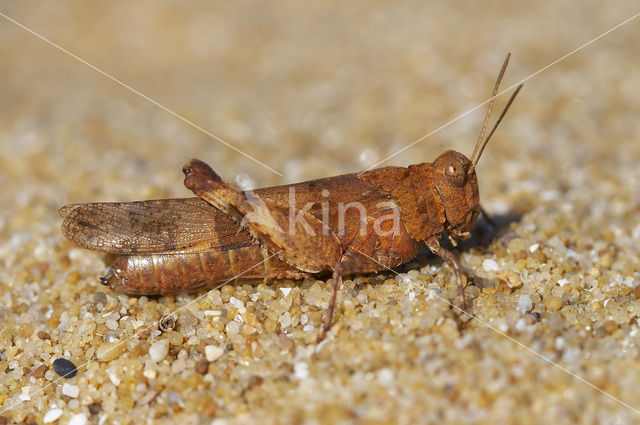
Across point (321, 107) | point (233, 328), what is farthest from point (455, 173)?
point (321, 107)

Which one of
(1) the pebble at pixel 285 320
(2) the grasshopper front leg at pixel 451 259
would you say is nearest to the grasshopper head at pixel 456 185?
(2) the grasshopper front leg at pixel 451 259

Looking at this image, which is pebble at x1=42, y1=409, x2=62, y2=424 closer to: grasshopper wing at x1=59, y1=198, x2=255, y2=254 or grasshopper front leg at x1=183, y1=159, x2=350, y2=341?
grasshopper wing at x1=59, y1=198, x2=255, y2=254

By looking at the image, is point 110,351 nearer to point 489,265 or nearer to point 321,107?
point 489,265

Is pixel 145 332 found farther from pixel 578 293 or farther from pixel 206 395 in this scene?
pixel 578 293

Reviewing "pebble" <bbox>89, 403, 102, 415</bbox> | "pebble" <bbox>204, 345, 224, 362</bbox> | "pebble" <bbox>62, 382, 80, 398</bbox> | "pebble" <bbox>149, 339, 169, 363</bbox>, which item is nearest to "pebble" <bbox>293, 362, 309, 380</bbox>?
"pebble" <bbox>204, 345, 224, 362</bbox>

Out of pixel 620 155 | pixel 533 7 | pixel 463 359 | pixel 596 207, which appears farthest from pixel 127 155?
pixel 533 7

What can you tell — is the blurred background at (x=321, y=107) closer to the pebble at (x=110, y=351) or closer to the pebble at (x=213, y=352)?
the pebble at (x=213, y=352)
